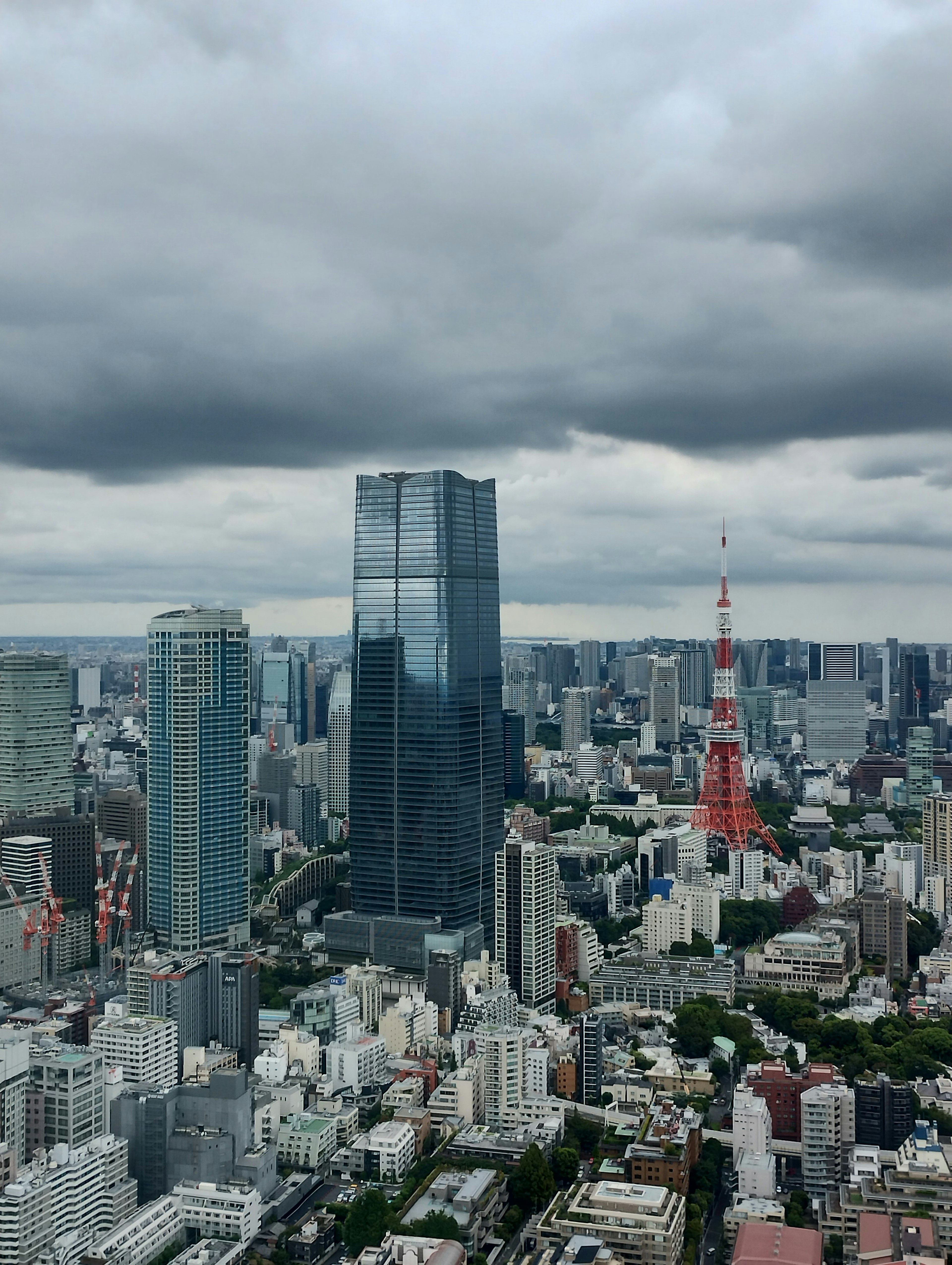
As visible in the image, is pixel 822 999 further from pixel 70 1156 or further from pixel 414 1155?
pixel 70 1156

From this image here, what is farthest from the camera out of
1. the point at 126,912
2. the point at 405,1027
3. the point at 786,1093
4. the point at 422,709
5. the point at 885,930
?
the point at 885,930

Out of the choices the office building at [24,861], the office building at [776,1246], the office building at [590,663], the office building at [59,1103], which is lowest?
the office building at [776,1246]

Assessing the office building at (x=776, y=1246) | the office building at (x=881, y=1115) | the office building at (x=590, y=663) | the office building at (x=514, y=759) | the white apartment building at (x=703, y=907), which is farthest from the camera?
the office building at (x=590, y=663)

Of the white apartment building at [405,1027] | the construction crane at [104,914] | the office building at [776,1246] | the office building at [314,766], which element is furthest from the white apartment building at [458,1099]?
the office building at [314,766]

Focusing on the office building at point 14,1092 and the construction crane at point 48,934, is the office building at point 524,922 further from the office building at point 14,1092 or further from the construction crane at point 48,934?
the office building at point 14,1092

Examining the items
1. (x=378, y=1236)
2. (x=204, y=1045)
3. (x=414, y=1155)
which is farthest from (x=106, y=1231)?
(x=204, y=1045)

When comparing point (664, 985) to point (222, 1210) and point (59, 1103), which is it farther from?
point (59, 1103)

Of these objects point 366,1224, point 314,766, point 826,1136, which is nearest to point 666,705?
point 314,766
